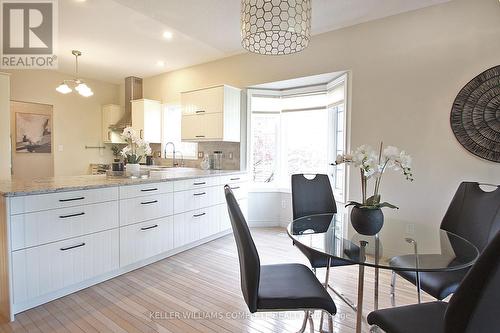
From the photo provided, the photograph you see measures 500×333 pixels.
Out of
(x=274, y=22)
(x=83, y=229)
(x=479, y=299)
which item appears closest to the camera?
(x=479, y=299)

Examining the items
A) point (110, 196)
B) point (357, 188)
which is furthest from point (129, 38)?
point (357, 188)

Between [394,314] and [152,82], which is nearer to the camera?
[394,314]

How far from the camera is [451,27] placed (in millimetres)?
2623

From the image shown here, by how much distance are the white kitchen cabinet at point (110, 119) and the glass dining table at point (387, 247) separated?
16.6 ft

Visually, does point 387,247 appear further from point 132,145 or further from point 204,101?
point 204,101

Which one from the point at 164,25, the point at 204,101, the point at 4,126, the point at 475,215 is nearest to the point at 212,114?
the point at 204,101

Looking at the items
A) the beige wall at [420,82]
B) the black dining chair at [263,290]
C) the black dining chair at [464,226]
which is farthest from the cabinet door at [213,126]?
the black dining chair at [464,226]

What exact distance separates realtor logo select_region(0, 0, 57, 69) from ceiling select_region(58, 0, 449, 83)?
12 centimetres

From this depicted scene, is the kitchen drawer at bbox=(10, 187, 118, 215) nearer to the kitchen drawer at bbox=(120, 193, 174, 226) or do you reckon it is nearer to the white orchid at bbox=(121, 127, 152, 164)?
the kitchen drawer at bbox=(120, 193, 174, 226)

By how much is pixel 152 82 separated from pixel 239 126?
248cm

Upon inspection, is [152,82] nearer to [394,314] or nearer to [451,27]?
[451,27]

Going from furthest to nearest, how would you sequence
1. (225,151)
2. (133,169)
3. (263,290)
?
(225,151), (133,169), (263,290)

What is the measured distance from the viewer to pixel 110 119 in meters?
5.68

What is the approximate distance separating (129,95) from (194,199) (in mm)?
3494
